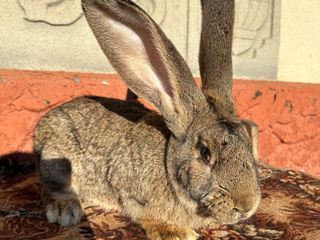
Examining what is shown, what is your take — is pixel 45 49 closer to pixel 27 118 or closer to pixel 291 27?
pixel 27 118

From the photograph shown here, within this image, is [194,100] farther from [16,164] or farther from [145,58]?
→ [16,164]

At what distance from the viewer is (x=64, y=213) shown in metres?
1.97

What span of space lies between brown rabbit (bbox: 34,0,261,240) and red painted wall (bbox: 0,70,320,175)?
393mm

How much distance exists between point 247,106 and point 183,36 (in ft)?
3.46

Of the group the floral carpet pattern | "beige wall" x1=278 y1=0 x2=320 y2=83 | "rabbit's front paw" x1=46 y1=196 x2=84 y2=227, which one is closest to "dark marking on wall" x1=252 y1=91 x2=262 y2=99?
"beige wall" x1=278 y1=0 x2=320 y2=83

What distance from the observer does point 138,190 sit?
1989 millimetres

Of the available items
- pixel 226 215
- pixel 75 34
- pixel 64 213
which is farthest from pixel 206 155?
pixel 75 34

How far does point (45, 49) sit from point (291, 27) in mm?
3194

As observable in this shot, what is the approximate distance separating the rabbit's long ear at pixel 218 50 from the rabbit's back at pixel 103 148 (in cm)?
40

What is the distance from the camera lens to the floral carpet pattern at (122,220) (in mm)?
1853

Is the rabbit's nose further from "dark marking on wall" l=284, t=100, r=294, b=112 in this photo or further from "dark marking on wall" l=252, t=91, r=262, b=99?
"dark marking on wall" l=284, t=100, r=294, b=112

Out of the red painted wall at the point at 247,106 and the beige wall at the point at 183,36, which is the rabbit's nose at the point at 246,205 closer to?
the red painted wall at the point at 247,106

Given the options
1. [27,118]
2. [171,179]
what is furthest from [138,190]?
[27,118]

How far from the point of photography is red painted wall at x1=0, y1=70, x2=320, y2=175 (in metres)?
2.65
